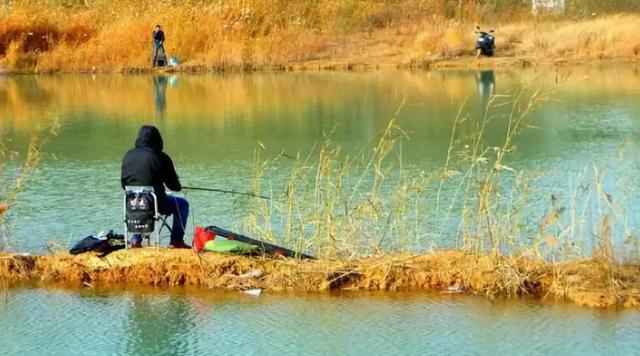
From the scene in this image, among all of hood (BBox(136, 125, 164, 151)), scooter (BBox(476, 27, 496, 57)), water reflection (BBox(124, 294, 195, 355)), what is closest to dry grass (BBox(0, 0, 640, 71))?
scooter (BBox(476, 27, 496, 57))

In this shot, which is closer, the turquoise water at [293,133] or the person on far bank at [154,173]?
the person on far bank at [154,173]

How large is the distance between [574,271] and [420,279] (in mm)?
855

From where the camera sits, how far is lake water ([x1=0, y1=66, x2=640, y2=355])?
5.45 m

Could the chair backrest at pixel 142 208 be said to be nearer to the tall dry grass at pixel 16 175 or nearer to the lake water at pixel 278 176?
the lake water at pixel 278 176

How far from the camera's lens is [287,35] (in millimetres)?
25562

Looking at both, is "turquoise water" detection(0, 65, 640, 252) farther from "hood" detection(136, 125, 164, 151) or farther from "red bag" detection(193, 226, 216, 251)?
"hood" detection(136, 125, 164, 151)

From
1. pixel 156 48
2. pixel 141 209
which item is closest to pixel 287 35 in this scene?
pixel 156 48

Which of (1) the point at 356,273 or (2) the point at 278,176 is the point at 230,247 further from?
(2) the point at 278,176

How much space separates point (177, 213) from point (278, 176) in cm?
310

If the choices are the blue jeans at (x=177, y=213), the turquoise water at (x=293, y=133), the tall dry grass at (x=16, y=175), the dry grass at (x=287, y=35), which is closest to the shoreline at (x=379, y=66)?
the dry grass at (x=287, y=35)

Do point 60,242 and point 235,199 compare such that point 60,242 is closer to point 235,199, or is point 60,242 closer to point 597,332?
point 235,199

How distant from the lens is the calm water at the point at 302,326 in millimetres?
5309

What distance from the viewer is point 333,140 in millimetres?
12547

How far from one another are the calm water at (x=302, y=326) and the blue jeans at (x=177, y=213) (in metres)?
0.52
